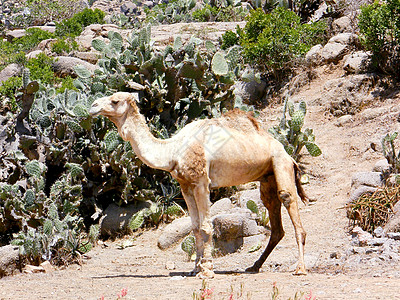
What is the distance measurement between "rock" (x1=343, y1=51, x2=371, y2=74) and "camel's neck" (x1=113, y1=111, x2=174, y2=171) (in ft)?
34.2

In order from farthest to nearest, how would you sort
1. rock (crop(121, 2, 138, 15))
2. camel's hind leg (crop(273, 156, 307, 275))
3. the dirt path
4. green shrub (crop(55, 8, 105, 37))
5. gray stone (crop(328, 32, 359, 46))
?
rock (crop(121, 2, 138, 15))
green shrub (crop(55, 8, 105, 37))
gray stone (crop(328, 32, 359, 46))
camel's hind leg (crop(273, 156, 307, 275))
the dirt path

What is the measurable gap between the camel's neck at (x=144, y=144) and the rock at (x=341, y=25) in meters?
13.4

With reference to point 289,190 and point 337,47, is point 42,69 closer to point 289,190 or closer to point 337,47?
point 337,47

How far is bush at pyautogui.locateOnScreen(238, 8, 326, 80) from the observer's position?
58.4 feet

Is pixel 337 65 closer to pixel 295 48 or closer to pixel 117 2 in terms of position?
pixel 295 48

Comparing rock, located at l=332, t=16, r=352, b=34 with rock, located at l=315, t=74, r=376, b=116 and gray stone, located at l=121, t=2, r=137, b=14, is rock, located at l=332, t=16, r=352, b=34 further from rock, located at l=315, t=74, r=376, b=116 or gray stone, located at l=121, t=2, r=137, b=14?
gray stone, located at l=121, t=2, r=137, b=14

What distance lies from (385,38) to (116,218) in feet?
29.2

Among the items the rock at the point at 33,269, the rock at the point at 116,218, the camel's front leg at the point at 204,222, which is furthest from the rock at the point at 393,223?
the rock at the point at 33,269

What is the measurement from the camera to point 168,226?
10.5 metres

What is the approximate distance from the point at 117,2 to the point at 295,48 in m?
26.4

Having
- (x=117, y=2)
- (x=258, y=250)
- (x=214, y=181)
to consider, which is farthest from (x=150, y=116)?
(x=117, y=2)

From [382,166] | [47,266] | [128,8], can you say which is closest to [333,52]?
[382,166]

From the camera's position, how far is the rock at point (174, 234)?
1024cm

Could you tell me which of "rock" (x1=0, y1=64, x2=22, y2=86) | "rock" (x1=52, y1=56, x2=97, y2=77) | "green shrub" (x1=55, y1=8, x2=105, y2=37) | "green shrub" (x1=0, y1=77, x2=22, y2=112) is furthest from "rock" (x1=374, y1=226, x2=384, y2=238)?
"green shrub" (x1=55, y1=8, x2=105, y2=37)
